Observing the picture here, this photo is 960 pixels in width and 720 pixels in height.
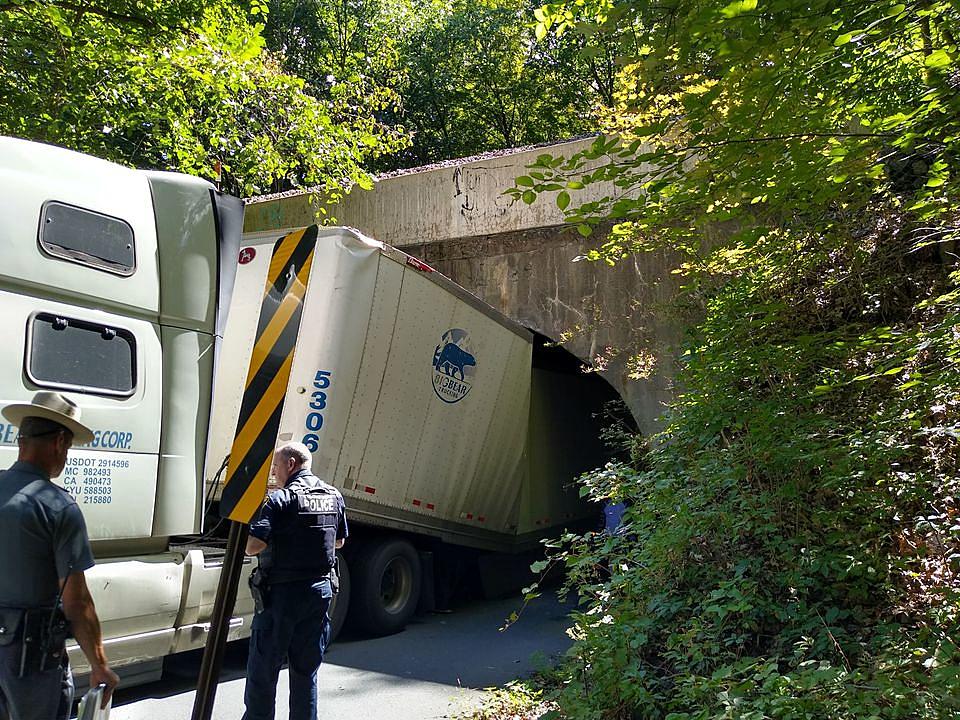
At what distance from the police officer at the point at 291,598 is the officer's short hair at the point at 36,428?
144 cm

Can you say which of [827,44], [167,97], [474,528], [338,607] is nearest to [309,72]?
[167,97]

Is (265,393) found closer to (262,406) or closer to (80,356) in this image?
(262,406)

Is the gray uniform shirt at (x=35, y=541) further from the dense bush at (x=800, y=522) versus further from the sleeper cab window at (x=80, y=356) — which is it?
the dense bush at (x=800, y=522)

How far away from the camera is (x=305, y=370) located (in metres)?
7.53

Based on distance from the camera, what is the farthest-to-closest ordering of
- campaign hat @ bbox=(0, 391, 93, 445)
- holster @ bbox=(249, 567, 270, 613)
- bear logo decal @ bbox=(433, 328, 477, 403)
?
bear logo decal @ bbox=(433, 328, 477, 403)
holster @ bbox=(249, 567, 270, 613)
campaign hat @ bbox=(0, 391, 93, 445)

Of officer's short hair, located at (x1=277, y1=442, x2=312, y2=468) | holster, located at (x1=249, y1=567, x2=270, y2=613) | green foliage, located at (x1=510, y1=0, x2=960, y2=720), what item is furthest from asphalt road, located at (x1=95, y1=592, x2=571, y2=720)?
officer's short hair, located at (x1=277, y1=442, x2=312, y2=468)

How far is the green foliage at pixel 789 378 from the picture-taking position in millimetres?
3508

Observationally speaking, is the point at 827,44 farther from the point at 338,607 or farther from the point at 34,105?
the point at 34,105

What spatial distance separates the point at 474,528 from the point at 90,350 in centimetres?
597

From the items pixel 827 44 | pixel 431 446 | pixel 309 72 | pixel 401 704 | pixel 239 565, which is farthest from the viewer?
pixel 309 72

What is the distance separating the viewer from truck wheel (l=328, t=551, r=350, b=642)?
7.77 metres

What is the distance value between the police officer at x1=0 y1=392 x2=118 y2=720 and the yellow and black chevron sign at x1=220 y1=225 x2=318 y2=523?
2.40 ft

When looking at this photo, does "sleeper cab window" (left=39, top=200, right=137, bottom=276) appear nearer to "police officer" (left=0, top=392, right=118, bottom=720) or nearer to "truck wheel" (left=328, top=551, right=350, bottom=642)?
"police officer" (left=0, top=392, right=118, bottom=720)

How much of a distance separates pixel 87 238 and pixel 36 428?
7.52ft
